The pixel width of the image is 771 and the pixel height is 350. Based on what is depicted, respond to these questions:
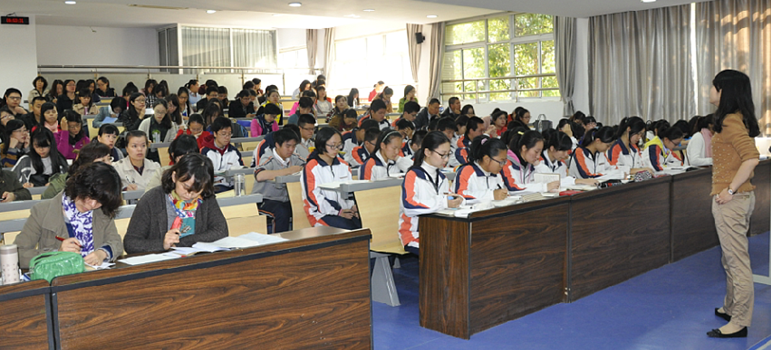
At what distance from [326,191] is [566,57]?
842 centimetres

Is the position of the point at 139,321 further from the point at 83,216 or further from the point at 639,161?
the point at 639,161

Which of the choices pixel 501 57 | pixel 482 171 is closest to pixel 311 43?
pixel 501 57

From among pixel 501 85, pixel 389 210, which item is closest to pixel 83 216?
pixel 389 210

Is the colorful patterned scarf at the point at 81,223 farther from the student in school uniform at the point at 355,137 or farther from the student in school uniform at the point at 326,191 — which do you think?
the student in school uniform at the point at 355,137

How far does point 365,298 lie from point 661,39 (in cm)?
915

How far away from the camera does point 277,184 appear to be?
5.09m

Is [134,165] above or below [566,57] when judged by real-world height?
below

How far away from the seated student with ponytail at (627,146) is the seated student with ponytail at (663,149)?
0.32ft

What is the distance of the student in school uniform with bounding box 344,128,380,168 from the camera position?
610 cm

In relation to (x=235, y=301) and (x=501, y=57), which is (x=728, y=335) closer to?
(x=235, y=301)

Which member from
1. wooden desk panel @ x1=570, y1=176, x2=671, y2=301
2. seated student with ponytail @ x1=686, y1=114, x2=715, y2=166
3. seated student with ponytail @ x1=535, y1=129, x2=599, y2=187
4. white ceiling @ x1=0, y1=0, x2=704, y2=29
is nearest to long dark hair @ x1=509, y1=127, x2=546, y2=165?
seated student with ponytail @ x1=535, y1=129, x2=599, y2=187

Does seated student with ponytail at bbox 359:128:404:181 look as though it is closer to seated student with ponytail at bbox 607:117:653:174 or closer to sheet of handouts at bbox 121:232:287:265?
seated student with ponytail at bbox 607:117:653:174

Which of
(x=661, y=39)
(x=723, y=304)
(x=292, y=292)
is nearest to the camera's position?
(x=292, y=292)

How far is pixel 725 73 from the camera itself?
344cm
